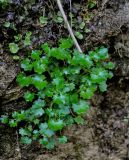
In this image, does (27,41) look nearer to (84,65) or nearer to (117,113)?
(84,65)

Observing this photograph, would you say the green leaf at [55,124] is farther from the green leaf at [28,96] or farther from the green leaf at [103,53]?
the green leaf at [103,53]

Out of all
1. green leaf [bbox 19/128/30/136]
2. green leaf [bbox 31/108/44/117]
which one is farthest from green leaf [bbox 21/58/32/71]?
green leaf [bbox 19/128/30/136]

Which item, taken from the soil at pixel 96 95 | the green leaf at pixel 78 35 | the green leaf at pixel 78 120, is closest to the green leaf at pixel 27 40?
the soil at pixel 96 95

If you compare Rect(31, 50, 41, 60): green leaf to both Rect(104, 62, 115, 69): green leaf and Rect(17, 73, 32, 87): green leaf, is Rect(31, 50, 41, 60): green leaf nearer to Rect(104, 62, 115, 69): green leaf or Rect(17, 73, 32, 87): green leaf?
Rect(17, 73, 32, 87): green leaf

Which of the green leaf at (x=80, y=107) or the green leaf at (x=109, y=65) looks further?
the green leaf at (x=109, y=65)

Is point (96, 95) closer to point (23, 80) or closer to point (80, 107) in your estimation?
point (80, 107)

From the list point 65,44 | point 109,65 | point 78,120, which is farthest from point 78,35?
point 78,120
